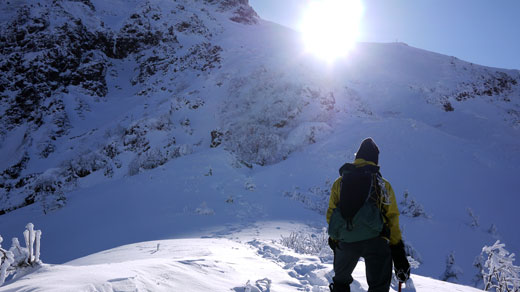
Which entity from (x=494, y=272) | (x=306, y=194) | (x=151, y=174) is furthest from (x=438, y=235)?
(x=151, y=174)

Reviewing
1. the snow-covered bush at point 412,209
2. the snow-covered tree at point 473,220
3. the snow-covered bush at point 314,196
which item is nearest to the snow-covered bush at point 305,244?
the snow-covered bush at point 314,196

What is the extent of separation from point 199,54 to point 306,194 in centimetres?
2019

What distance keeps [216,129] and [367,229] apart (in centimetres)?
1270

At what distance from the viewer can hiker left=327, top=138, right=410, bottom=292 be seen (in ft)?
7.41

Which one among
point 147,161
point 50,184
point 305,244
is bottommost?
point 50,184

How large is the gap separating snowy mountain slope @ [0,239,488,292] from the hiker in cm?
72

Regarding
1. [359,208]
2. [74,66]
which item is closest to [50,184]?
[359,208]

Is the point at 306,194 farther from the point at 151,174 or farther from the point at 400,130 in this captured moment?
the point at 400,130

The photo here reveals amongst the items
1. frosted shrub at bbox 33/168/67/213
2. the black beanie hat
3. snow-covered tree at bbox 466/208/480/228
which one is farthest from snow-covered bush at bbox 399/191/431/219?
frosted shrub at bbox 33/168/67/213

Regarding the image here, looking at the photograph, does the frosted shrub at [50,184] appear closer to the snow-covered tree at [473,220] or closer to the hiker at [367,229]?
the hiker at [367,229]

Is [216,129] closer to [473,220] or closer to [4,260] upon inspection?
[473,220]

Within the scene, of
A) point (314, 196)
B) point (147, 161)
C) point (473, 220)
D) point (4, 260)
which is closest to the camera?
point (4, 260)

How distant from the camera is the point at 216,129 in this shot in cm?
1445

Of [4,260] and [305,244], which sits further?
[305,244]
